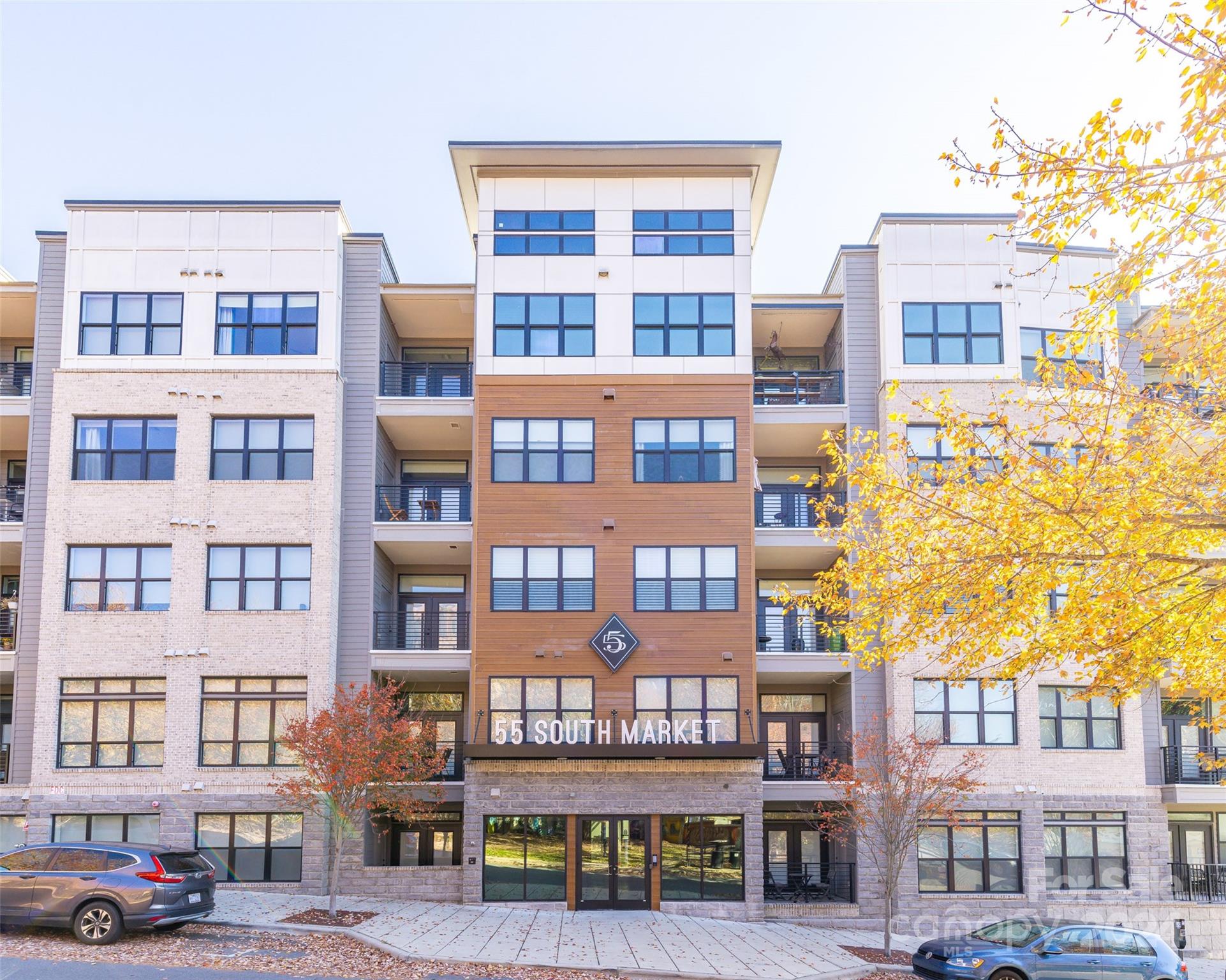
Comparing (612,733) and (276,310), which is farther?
(276,310)

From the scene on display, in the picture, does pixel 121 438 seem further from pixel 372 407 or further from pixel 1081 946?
pixel 1081 946

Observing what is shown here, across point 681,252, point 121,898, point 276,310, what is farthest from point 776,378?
point 121,898

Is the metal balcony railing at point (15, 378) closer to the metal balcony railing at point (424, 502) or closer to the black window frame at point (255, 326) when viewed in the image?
the black window frame at point (255, 326)

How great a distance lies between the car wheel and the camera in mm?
17234

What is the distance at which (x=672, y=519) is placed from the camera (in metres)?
26.5

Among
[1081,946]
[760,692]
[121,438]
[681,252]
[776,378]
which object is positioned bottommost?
[1081,946]

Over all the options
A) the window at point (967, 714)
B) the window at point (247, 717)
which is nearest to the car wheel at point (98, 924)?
the window at point (247, 717)

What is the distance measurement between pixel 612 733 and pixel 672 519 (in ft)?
16.3

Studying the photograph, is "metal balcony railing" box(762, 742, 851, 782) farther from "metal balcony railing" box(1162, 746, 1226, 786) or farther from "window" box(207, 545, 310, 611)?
"window" box(207, 545, 310, 611)

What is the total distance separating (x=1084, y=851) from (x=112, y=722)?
21.9m

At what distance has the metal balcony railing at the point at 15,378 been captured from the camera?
28750 mm

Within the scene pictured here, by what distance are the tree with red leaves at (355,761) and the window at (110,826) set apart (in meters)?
3.70

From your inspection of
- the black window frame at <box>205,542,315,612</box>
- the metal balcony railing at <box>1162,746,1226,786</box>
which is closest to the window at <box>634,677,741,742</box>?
the black window frame at <box>205,542,315,612</box>

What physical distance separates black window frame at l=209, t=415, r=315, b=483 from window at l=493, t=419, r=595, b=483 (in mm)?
4277
